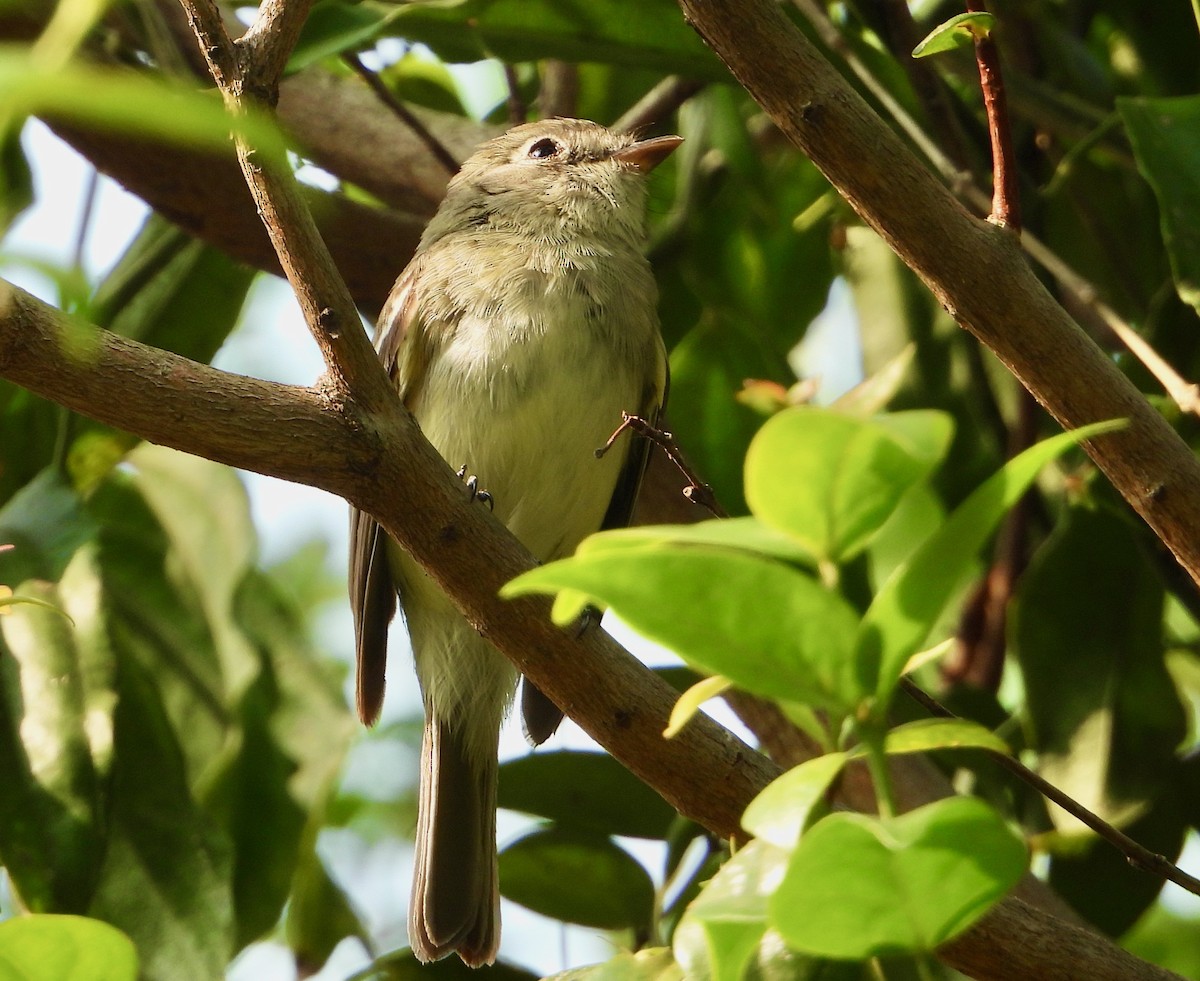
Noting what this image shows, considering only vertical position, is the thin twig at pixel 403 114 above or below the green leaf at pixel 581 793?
above

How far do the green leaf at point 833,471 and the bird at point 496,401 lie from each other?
1.92m

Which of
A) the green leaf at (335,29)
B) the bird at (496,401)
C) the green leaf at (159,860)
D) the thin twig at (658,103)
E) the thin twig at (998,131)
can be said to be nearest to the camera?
the thin twig at (998,131)

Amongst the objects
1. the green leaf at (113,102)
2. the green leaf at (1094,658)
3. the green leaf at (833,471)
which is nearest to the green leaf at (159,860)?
the green leaf at (1094,658)

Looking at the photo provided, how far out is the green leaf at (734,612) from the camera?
895 mm

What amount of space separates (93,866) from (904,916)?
5.48ft

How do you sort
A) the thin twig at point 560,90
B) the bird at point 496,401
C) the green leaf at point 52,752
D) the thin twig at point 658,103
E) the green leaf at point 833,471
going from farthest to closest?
the thin twig at point 560,90 → the thin twig at point 658,103 → the bird at point 496,401 → the green leaf at point 52,752 → the green leaf at point 833,471

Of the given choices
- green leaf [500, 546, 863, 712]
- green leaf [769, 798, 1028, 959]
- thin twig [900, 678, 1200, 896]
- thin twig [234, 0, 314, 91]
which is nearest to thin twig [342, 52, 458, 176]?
thin twig [234, 0, 314, 91]

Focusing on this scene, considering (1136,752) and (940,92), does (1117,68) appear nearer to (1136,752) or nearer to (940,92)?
(940,92)

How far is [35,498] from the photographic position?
262 cm

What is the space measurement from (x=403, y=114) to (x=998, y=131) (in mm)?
1846

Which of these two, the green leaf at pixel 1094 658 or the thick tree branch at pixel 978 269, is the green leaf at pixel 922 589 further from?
the green leaf at pixel 1094 658

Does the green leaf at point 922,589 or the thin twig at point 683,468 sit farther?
the thin twig at point 683,468

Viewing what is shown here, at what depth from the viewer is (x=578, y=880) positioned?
252 cm

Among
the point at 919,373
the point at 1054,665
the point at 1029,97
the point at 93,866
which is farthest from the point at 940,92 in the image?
the point at 93,866
